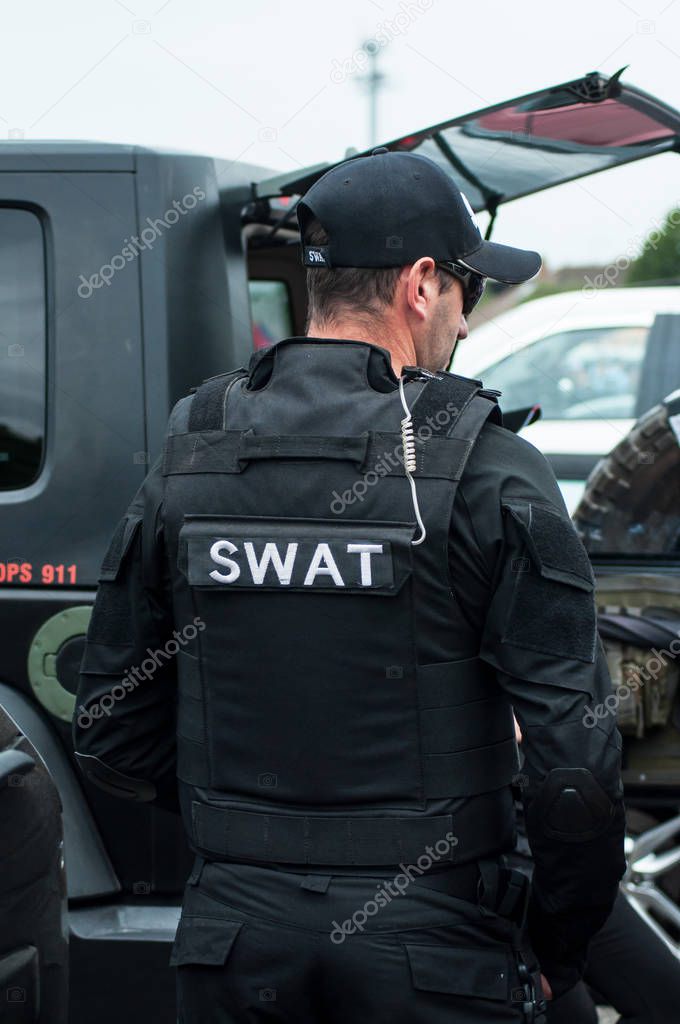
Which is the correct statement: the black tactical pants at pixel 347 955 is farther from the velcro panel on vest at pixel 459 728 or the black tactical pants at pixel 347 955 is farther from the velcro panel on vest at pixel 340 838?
the velcro panel on vest at pixel 459 728

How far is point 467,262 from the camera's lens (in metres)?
1.88

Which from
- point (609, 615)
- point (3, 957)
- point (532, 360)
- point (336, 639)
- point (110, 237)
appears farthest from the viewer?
point (532, 360)

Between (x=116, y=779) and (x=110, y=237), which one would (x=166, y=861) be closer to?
(x=116, y=779)

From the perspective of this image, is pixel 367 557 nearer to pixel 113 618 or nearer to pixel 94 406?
pixel 113 618

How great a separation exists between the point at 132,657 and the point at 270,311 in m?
1.70

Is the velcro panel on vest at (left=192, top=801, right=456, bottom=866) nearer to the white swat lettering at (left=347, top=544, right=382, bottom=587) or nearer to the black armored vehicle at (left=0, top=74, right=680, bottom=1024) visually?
the white swat lettering at (left=347, top=544, right=382, bottom=587)

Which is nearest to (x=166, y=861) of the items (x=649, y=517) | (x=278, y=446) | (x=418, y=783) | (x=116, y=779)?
(x=116, y=779)

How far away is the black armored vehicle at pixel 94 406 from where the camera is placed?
2.46 metres

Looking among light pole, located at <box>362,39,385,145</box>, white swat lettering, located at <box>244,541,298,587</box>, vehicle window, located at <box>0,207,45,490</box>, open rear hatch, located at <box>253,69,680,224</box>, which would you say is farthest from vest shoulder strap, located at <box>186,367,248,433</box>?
light pole, located at <box>362,39,385,145</box>

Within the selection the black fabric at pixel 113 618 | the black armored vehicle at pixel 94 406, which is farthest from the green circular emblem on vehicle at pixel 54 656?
the black fabric at pixel 113 618

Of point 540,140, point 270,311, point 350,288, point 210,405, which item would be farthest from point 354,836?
point 270,311

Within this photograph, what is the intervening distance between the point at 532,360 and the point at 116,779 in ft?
18.7

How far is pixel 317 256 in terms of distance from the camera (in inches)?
73.7

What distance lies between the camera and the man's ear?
182 centimetres
